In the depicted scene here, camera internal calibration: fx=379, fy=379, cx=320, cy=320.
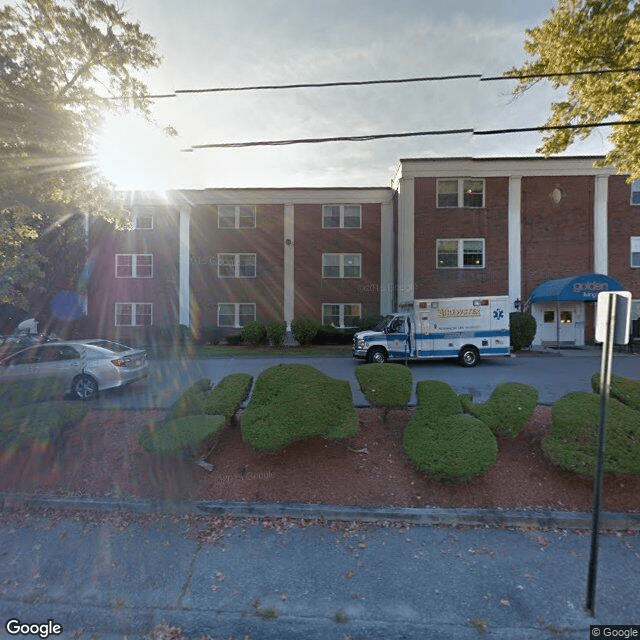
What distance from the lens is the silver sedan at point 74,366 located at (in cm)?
897

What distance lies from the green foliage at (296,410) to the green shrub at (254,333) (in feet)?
50.9

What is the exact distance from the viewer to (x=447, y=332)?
14.2 meters

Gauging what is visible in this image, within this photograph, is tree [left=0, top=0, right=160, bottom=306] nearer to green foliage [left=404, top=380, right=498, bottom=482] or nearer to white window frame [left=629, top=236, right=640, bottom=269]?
green foliage [left=404, top=380, right=498, bottom=482]

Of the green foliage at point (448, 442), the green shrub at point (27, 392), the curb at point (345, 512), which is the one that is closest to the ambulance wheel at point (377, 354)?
the green foliage at point (448, 442)

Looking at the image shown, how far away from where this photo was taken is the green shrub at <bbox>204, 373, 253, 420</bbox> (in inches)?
203

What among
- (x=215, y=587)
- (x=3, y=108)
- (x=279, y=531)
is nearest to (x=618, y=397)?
(x=279, y=531)

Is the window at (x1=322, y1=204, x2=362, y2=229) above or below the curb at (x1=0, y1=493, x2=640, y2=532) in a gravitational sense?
above

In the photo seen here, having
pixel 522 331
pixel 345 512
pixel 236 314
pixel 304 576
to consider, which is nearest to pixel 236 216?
pixel 236 314

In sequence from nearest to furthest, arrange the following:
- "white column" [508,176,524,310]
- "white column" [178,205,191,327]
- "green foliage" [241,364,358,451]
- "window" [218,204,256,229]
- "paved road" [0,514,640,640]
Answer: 1. "paved road" [0,514,640,640]
2. "green foliage" [241,364,358,451]
3. "white column" [508,176,524,310]
4. "white column" [178,205,191,327]
5. "window" [218,204,256,229]

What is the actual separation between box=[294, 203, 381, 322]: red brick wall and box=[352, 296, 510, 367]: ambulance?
871cm

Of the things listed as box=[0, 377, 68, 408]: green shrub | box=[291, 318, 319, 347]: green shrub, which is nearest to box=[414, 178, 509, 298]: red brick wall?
box=[291, 318, 319, 347]: green shrub

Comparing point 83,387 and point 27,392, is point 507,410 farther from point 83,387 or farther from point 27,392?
point 83,387

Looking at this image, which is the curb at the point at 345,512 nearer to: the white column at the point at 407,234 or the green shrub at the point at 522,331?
the green shrub at the point at 522,331

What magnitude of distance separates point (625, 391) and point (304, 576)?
499cm
